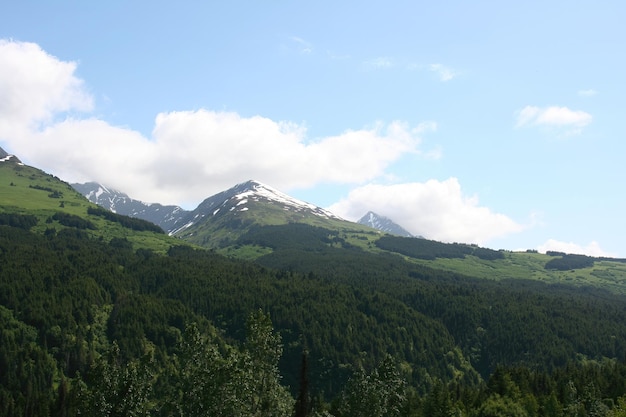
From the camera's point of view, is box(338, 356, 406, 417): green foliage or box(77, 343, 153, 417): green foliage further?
box(338, 356, 406, 417): green foliage

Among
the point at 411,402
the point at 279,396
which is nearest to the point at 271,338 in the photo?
the point at 279,396

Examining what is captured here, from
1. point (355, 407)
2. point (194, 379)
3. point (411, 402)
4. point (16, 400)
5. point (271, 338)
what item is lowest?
point (16, 400)

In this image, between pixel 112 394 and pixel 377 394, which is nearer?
pixel 112 394

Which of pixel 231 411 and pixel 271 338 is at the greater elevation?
pixel 271 338

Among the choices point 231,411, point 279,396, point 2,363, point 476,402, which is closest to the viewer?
point 231,411

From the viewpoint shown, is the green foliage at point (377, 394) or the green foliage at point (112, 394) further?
the green foliage at point (377, 394)

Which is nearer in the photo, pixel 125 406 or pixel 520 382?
pixel 125 406

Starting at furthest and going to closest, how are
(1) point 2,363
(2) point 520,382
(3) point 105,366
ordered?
(1) point 2,363 → (2) point 520,382 → (3) point 105,366

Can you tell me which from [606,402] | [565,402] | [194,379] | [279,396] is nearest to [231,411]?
[194,379]

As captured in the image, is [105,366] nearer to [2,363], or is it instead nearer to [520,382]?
[2,363]

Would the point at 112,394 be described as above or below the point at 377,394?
below

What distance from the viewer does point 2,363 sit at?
179 metres

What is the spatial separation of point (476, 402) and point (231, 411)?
85388 millimetres

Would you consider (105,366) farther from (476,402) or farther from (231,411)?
(476,402)
